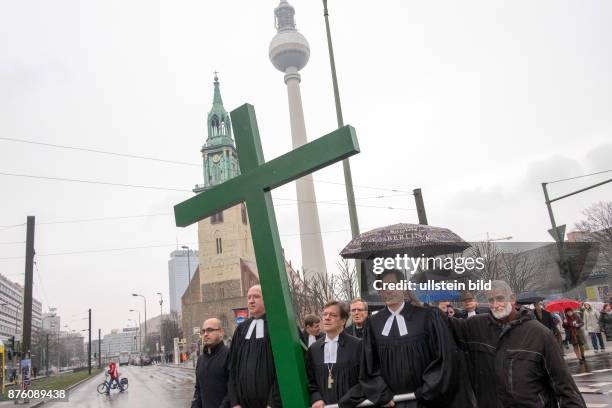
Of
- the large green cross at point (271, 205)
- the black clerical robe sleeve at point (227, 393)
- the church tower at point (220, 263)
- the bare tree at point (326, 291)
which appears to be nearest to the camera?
the large green cross at point (271, 205)

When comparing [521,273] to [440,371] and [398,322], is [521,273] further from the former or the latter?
[440,371]

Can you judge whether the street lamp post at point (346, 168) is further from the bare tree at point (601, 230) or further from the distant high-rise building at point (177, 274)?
the distant high-rise building at point (177, 274)

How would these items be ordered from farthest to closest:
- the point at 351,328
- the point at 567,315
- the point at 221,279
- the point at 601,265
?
the point at 221,279 → the point at 601,265 → the point at 567,315 → the point at 351,328

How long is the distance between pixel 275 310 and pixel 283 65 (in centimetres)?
7664

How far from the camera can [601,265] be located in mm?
37281

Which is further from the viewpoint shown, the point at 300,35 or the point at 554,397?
the point at 300,35

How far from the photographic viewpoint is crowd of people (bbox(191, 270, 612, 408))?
11.6 feet

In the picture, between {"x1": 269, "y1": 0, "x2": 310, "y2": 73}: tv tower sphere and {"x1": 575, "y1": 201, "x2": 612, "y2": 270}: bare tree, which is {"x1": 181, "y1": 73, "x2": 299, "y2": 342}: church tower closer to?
{"x1": 269, "y1": 0, "x2": 310, "y2": 73}: tv tower sphere

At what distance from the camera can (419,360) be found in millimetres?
3648

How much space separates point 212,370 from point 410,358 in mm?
2065

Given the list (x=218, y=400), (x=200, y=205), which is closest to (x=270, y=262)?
(x=200, y=205)

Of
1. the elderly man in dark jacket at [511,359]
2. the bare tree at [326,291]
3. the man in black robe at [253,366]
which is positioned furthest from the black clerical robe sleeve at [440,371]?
the bare tree at [326,291]

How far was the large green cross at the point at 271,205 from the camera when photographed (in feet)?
11.0

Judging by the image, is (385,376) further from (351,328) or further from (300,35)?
(300,35)
